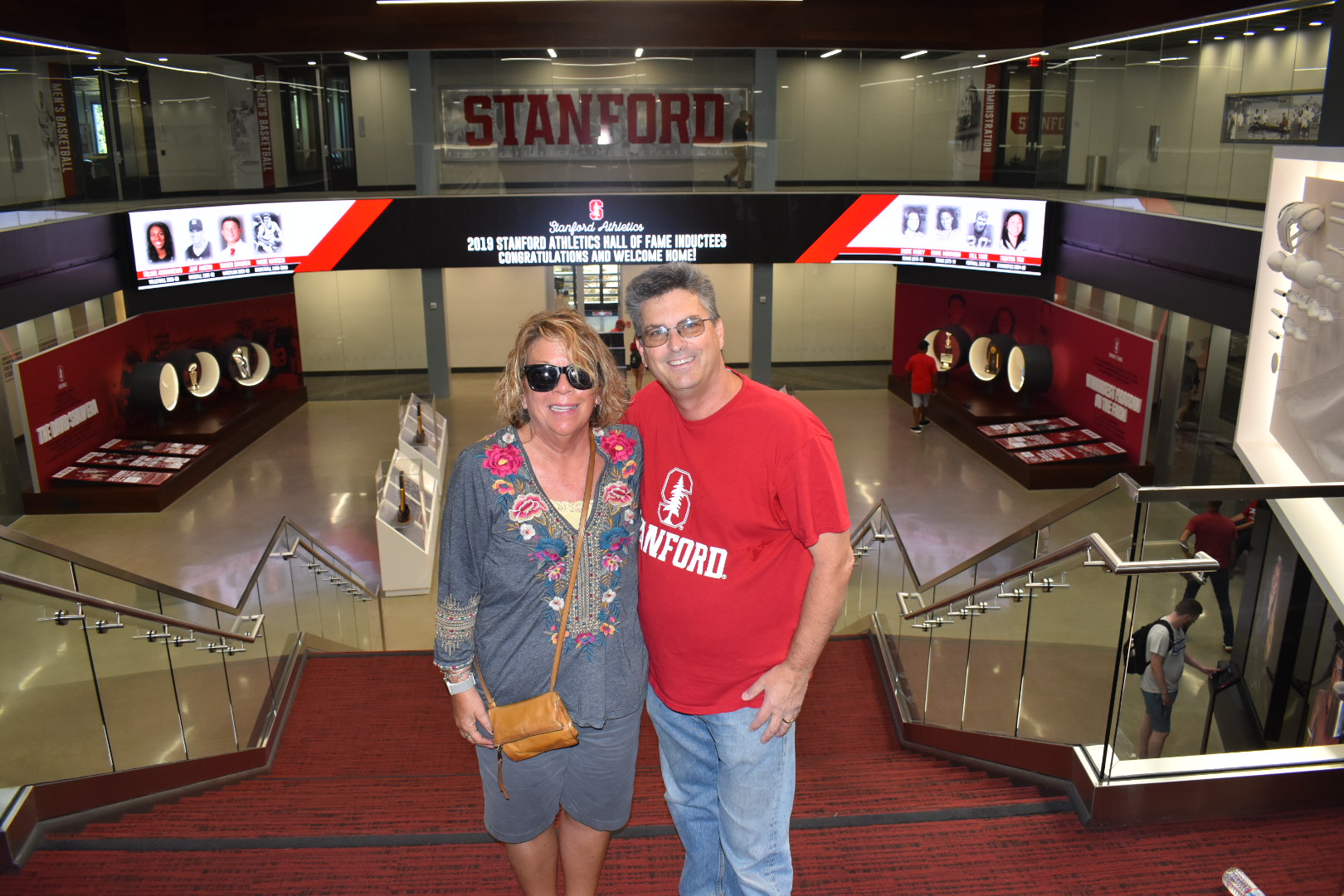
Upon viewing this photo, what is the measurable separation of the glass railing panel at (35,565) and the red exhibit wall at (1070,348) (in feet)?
34.9

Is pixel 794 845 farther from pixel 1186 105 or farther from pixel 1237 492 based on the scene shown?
pixel 1186 105

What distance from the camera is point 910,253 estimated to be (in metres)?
14.2

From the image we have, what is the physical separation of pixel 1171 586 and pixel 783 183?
13.1 meters

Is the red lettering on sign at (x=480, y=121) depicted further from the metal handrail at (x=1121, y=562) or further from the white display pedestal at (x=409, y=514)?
the metal handrail at (x=1121, y=562)

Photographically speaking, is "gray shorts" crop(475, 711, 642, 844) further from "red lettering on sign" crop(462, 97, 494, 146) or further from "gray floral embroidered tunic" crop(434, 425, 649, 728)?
"red lettering on sign" crop(462, 97, 494, 146)

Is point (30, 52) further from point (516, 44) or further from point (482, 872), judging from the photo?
point (482, 872)

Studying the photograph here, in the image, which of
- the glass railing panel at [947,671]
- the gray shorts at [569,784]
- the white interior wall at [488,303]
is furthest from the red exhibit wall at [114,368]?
the gray shorts at [569,784]

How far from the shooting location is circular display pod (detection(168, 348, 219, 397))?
13594 mm

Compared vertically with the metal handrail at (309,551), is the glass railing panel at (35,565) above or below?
above

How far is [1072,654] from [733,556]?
6.67 feet

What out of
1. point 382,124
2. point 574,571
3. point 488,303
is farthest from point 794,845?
point 488,303

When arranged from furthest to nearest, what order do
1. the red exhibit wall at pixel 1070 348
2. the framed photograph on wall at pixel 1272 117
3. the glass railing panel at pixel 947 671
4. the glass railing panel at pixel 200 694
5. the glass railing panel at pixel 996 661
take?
the red exhibit wall at pixel 1070 348, the framed photograph on wall at pixel 1272 117, the glass railing panel at pixel 947 671, the glass railing panel at pixel 200 694, the glass railing panel at pixel 996 661

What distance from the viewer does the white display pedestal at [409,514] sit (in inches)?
347

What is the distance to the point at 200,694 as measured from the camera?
475cm
